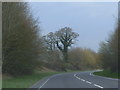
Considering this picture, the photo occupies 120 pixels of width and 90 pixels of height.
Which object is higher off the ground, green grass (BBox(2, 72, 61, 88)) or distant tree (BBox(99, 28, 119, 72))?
distant tree (BBox(99, 28, 119, 72))

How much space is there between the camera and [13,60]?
42688 millimetres

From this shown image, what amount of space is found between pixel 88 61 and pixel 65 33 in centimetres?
5942

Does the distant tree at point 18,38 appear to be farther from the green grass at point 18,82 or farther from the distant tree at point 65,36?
the distant tree at point 65,36

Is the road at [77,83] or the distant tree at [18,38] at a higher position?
the distant tree at [18,38]

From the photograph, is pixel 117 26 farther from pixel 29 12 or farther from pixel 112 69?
pixel 29 12

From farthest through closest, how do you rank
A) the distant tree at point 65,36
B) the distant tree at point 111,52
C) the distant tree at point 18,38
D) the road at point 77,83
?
the distant tree at point 65,36 < the distant tree at point 111,52 < the distant tree at point 18,38 < the road at point 77,83

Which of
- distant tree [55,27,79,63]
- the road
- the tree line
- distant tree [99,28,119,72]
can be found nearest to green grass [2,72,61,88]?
the road

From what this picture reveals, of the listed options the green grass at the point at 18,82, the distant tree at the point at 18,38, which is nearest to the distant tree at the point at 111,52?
the distant tree at the point at 18,38

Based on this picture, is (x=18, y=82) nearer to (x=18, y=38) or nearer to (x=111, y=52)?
(x=18, y=38)

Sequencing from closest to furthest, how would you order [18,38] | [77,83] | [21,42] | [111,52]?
[77,83]
[18,38]
[21,42]
[111,52]

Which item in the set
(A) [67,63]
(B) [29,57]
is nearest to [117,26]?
(B) [29,57]

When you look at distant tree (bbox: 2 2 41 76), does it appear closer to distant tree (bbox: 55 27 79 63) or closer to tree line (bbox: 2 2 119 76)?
tree line (bbox: 2 2 119 76)

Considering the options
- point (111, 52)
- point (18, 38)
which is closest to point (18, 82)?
point (18, 38)

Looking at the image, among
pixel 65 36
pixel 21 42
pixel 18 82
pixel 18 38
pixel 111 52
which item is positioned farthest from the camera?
pixel 65 36
